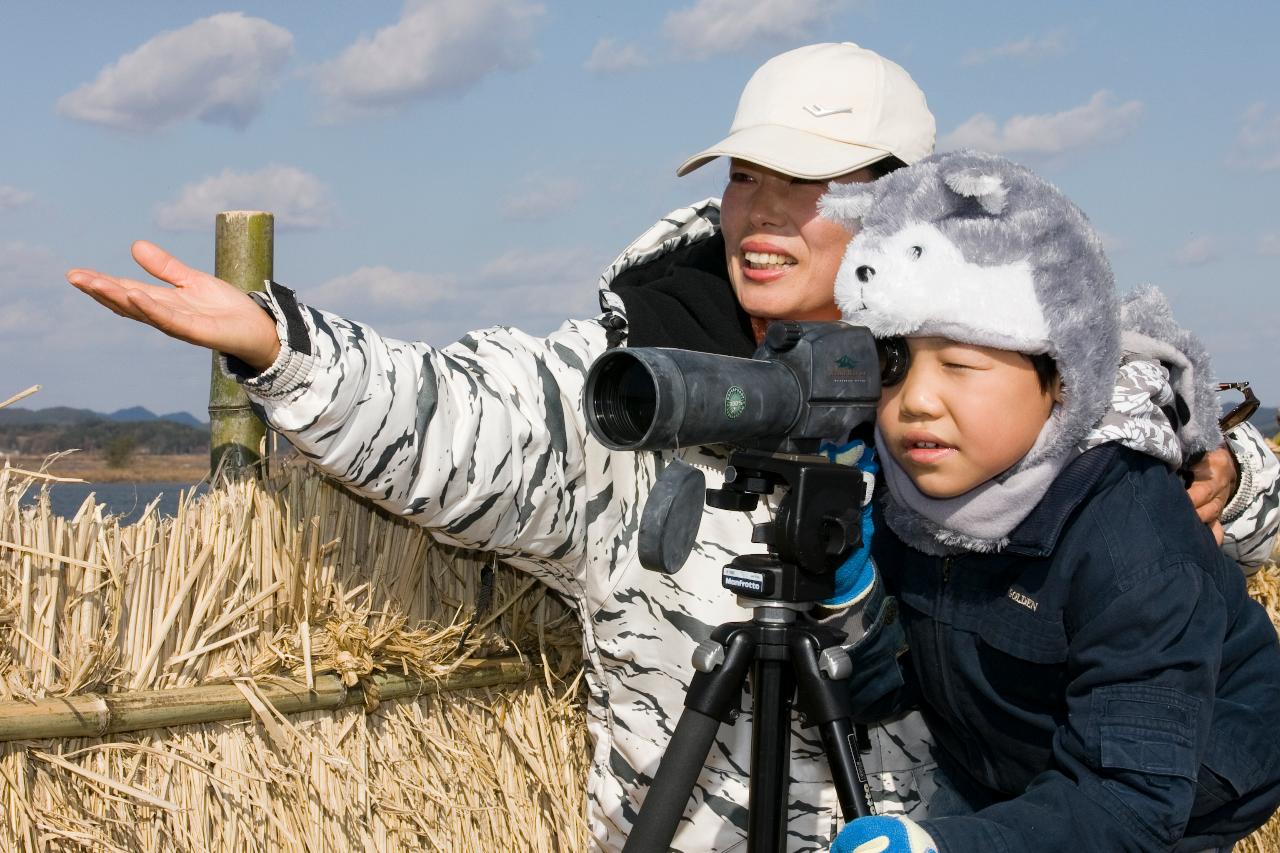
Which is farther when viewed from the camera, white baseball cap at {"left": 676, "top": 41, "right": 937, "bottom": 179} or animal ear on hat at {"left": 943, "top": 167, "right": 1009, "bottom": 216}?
white baseball cap at {"left": 676, "top": 41, "right": 937, "bottom": 179}

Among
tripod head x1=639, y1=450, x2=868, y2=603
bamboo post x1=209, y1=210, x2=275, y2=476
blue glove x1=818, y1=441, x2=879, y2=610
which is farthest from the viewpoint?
bamboo post x1=209, y1=210, x2=275, y2=476

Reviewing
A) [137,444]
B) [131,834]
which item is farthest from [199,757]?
[137,444]

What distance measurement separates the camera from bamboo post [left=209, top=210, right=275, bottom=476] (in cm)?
244

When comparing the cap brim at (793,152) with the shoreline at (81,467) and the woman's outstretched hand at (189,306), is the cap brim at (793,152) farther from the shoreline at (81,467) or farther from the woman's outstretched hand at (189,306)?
the shoreline at (81,467)

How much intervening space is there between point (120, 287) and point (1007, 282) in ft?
3.64

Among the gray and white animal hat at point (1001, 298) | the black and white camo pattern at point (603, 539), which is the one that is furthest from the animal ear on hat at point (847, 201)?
the black and white camo pattern at point (603, 539)

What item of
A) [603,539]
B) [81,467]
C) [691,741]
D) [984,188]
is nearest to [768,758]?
[691,741]

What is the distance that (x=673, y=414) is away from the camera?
136 cm

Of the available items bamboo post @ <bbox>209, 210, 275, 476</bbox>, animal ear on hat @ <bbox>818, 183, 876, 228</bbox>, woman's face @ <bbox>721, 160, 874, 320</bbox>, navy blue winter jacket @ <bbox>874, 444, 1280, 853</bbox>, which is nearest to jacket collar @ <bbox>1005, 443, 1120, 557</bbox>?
navy blue winter jacket @ <bbox>874, 444, 1280, 853</bbox>

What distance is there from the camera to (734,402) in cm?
143

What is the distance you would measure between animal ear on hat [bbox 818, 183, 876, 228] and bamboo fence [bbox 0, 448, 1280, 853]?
1026 millimetres

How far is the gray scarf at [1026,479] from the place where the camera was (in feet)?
5.51

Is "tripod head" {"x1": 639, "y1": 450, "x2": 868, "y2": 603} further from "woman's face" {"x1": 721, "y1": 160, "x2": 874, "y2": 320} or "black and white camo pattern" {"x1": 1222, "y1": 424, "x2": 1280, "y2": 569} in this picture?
"black and white camo pattern" {"x1": 1222, "y1": 424, "x2": 1280, "y2": 569}

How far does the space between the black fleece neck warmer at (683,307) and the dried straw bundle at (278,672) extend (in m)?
0.65
